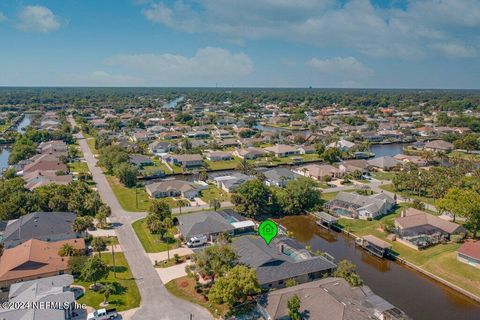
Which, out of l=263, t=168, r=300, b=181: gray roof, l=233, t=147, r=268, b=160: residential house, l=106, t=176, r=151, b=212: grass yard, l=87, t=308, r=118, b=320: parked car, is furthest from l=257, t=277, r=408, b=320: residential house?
l=233, t=147, r=268, b=160: residential house

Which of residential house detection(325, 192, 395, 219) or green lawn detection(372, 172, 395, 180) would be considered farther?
green lawn detection(372, 172, 395, 180)

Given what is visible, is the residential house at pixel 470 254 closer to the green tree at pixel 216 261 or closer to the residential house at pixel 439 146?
the green tree at pixel 216 261

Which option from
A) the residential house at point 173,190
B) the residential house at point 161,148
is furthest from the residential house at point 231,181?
the residential house at point 161,148

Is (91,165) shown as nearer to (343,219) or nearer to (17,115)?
(343,219)

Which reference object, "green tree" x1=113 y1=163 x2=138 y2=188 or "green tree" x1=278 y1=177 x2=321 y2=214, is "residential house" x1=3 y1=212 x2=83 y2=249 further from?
"green tree" x1=278 y1=177 x2=321 y2=214

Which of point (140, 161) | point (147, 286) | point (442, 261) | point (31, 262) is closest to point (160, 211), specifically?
point (147, 286)

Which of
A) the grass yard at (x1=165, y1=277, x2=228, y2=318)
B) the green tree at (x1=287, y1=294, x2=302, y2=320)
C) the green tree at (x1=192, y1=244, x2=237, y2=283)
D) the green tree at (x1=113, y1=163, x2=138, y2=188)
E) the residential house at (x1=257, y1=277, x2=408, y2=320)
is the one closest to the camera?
the green tree at (x1=287, y1=294, x2=302, y2=320)
